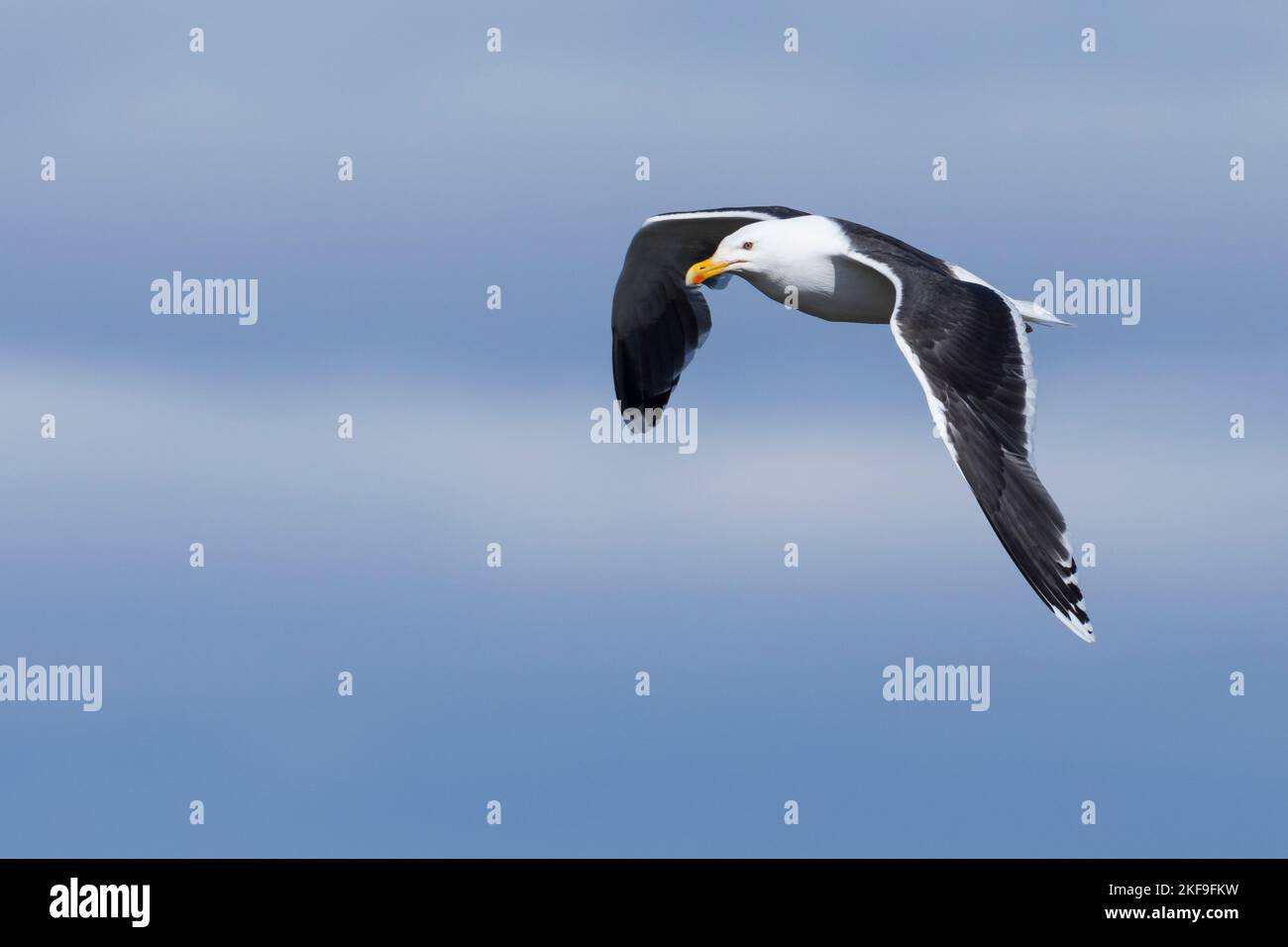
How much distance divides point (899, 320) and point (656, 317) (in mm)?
5426

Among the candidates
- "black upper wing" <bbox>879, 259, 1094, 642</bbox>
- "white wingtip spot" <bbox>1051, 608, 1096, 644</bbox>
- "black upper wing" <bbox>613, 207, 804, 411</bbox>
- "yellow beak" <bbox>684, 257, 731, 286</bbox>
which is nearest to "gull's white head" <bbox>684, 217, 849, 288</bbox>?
"yellow beak" <bbox>684, 257, 731, 286</bbox>

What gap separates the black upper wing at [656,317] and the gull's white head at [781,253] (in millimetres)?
1830

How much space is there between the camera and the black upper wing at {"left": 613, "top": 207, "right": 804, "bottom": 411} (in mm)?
21281

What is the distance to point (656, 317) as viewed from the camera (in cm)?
2172

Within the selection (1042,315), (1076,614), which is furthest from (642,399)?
(1076,614)

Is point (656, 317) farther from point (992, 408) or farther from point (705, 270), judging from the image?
point (992, 408)

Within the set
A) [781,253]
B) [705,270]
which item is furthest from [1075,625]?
[705,270]

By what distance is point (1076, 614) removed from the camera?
15.2m

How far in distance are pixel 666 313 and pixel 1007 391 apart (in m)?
5.99

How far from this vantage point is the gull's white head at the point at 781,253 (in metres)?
18.5

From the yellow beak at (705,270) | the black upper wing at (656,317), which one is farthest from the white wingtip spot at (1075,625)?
the black upper wing at (656,317)

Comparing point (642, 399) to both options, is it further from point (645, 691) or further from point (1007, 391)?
point (1007, 391)

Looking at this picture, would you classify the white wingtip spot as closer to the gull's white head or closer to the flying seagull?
the flying seagull

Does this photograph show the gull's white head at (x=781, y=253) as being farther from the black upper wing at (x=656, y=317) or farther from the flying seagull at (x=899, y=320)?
the black upper wing at (x=656, y=317)
